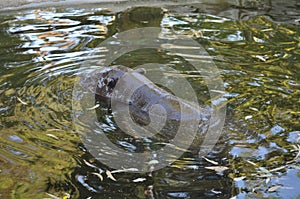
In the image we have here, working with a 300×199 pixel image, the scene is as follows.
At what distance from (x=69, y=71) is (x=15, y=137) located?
1.49 m

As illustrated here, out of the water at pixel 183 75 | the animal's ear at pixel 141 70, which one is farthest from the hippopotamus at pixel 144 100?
the water at pixel 183 75

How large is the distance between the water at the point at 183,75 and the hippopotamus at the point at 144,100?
30 cm

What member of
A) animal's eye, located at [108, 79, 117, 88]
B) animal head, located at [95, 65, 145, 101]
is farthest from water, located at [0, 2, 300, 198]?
animal's eye, located at [108, 79, 117, 88]

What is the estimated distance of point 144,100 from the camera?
15.5ft

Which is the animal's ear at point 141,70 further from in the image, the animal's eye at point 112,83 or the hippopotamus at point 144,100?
the animal's eye at point 112,83

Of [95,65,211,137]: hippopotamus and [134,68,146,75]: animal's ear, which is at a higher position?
[134,68,146,75]: animal's ear

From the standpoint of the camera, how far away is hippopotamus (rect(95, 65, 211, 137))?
438cm

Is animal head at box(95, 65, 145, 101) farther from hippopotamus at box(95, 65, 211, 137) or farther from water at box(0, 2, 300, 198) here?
water at box(0, 2, 300, 198)

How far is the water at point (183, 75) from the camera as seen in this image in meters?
3.48

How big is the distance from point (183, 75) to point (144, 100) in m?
0.79

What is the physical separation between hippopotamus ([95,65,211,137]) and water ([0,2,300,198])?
0.97ft

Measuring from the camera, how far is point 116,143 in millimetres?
4027

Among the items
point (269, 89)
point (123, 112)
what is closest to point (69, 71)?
point (123, 112)

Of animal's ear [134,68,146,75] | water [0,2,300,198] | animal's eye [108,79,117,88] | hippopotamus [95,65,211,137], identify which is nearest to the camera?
water [0,2,300,198]
